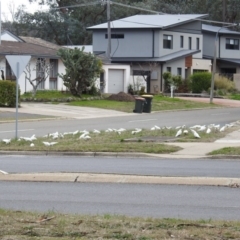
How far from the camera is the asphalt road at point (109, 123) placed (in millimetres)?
30062

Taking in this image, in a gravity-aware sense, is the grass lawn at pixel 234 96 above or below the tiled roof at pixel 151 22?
below

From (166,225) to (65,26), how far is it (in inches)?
3117

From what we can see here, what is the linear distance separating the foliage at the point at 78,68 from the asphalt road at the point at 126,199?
3375cm

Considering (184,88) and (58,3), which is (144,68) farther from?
(58,3)

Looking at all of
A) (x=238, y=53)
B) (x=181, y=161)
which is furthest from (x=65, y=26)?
(x=181, y=161)

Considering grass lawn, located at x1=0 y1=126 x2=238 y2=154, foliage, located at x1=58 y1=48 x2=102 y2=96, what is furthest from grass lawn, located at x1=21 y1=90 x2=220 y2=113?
grass lawn, located at x1=0 y1=126 x2=238 y2=154

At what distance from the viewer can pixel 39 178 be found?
14.8m

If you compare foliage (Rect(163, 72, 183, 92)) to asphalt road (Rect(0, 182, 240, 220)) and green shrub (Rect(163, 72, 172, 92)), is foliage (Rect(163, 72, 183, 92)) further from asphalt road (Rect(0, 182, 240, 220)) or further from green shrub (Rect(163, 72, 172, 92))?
asphalt road (Rect(0, 182, 240, 220))

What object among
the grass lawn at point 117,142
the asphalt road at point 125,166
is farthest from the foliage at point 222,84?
the asphalt road at point 125,166

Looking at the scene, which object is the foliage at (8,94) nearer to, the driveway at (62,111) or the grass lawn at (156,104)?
the driveway at (62,111)

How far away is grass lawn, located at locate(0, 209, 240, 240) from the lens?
7965mm

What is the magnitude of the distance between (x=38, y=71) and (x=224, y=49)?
32.5m

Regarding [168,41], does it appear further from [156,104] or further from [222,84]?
[156,104]

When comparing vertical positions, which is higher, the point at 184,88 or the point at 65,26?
the point at 65,26
